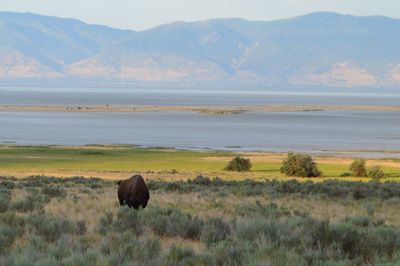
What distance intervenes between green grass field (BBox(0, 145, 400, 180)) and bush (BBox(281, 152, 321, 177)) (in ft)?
2.67

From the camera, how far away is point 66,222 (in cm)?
1231

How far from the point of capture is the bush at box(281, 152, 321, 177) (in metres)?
44.9

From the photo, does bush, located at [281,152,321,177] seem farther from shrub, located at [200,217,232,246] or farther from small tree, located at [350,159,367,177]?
shrub, located at [200,217,232,246]

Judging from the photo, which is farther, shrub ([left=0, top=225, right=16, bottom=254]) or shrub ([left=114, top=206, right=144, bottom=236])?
shrub ([left=114, top=206, right=144, bottom=236])

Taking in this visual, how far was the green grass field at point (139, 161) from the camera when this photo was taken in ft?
155

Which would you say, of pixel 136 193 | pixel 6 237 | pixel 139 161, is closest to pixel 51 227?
pixel 6 237

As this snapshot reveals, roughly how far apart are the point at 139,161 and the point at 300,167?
15.6 m

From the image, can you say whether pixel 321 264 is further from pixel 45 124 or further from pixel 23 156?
pixel 45 124

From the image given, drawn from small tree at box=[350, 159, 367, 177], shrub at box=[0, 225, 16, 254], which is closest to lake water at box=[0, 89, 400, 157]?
small tree at box=[350, 159, 367, 177]

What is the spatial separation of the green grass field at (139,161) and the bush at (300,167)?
0.81m

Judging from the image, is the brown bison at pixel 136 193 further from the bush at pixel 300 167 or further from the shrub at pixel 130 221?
the bush at pixel 300 167

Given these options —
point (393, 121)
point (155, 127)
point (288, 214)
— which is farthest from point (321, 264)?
point (393, 121)

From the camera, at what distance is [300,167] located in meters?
45.1

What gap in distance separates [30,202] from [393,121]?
12423 cm
